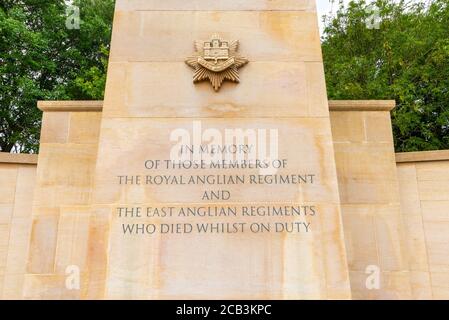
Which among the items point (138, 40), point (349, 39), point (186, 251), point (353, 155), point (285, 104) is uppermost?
point (349, 39)

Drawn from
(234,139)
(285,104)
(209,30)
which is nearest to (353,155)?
(285,104)

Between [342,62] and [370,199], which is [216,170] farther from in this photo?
[342,62]

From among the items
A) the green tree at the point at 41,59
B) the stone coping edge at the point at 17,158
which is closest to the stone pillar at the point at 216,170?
the stone coping edge at the point at 17,158

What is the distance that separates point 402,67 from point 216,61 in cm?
1308

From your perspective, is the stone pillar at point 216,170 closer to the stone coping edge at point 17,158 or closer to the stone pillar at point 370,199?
the stone pillar at point 370,199

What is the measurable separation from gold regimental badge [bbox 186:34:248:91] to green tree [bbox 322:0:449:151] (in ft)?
31.2

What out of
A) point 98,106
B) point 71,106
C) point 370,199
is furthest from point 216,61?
point 370,199

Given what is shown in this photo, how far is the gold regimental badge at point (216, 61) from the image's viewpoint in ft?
34.9

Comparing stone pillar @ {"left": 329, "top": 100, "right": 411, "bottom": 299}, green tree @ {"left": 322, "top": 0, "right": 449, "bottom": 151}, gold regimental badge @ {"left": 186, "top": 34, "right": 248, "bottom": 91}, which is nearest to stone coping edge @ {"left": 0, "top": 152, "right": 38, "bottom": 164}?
gold regimental badge @ {"left": 186, "top": 34, "right": 248, "bottom": 91}

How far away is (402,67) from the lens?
20688mm
